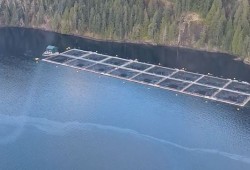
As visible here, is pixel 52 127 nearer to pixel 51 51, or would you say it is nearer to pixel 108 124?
pixel 108 124

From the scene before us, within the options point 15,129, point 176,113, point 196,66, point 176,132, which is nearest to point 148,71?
point 196,66

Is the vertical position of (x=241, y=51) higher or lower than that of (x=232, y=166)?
higher

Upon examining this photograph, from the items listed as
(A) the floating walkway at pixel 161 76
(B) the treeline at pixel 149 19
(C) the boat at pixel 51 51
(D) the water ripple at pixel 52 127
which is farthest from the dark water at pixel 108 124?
→ (B) the treeline at pixel 149 19

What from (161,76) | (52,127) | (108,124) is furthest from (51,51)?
(108,124)

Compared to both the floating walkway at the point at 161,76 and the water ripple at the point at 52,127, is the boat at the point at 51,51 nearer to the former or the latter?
the floating walkway at the point at 161,76

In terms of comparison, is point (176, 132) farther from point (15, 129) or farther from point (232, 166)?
point (15, 129)
